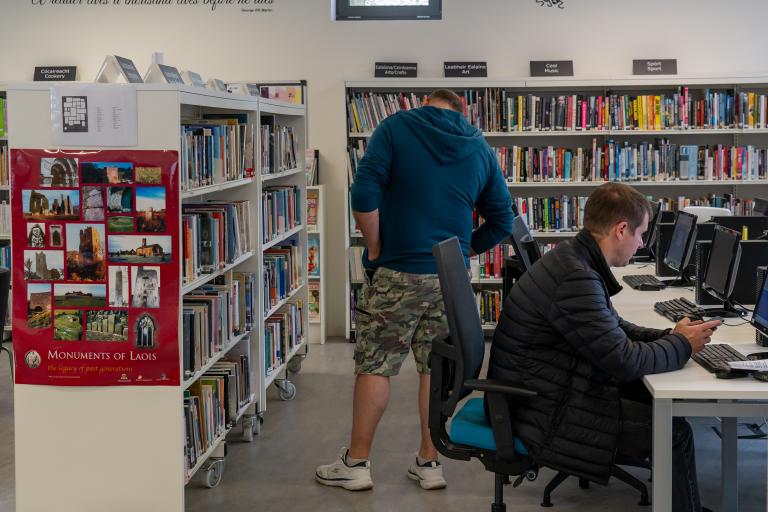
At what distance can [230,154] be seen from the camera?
442 cm

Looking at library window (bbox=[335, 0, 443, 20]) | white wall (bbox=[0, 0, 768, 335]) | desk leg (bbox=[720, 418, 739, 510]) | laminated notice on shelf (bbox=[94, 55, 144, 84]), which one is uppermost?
library window (bbox=[335, 0, 443, 20])

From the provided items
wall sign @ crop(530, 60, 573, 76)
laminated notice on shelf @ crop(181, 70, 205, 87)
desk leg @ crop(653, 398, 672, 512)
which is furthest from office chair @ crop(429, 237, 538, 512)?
wall sign @ crop(530, 60, 573, 76)

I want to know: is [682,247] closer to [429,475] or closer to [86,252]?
[429,475]

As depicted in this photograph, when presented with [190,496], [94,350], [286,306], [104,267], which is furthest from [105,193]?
[286,306]

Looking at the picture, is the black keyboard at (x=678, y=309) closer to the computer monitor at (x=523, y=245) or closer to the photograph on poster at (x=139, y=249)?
the computer monitor at (x=523, y=245)

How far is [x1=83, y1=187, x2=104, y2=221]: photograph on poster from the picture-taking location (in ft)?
11.1

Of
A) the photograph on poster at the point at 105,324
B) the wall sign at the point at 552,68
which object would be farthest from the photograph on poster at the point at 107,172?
the wall sign at the point at 552,68

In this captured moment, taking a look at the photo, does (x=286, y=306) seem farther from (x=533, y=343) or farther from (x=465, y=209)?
(x=533, y=343)

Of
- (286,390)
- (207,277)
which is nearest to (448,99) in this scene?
(207,277)

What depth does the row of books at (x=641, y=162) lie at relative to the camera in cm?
730

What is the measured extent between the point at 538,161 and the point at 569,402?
4.56m

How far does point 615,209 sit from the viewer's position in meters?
3.11

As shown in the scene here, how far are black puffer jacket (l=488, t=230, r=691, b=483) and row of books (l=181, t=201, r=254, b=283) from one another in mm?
1312

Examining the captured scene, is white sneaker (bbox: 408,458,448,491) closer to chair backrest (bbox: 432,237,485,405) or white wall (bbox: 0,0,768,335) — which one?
chair backrest (bbox: 432,237,485,405)
